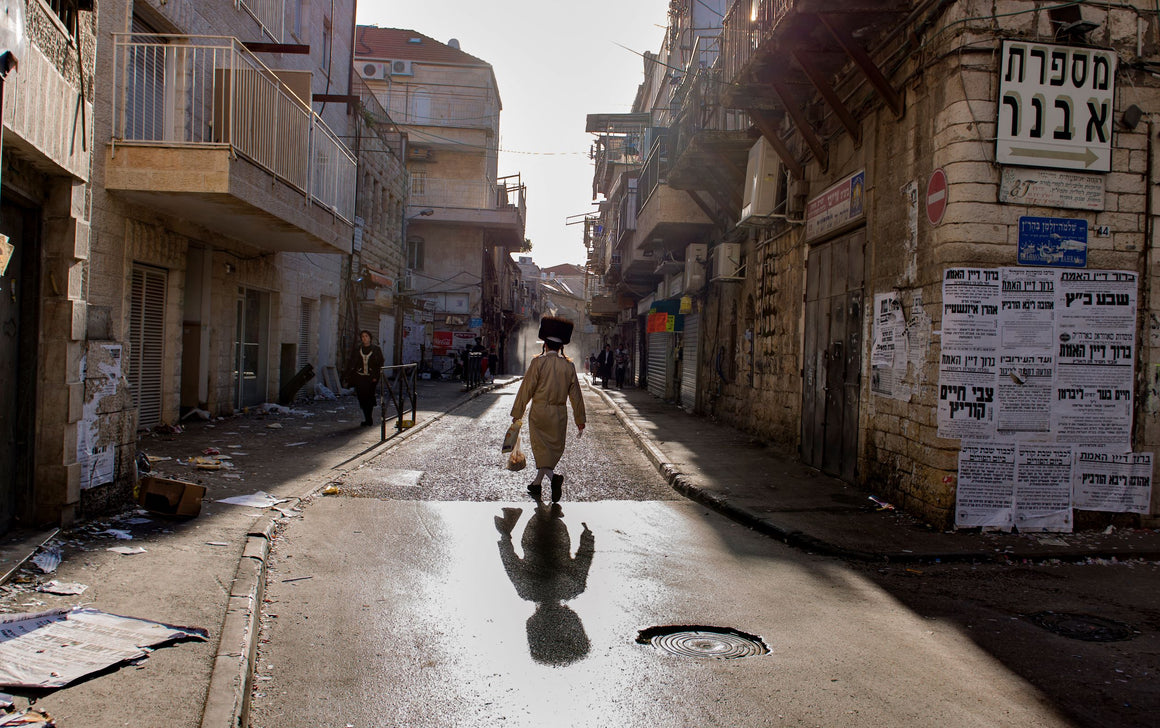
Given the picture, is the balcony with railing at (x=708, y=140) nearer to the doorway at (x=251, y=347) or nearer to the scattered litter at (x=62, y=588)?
the doorway at (x=251, y=347)

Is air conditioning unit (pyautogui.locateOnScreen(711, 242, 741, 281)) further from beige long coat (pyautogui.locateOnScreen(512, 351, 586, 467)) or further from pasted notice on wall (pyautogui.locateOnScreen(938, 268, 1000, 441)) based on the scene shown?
pasted notice on wall (pyautogui.locateOnScreen(938, 268, 1000, 441))

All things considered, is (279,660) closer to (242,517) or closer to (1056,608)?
(242,517)

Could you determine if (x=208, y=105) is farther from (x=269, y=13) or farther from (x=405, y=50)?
(x=405, y=50)

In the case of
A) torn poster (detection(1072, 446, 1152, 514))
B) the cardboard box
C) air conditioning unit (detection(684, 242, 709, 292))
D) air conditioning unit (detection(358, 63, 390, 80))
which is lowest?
the cardboard box

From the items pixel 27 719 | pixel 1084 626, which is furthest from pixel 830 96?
pixel 27 719

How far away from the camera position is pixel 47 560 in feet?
15.8

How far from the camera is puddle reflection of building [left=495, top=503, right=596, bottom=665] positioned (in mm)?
4133

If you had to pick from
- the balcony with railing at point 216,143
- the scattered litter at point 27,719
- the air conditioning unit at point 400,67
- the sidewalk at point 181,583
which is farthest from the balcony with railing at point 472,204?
the scattered litter at point 27,719

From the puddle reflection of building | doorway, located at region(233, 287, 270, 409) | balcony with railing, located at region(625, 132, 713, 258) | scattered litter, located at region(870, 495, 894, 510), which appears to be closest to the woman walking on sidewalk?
the puddle reflection of building

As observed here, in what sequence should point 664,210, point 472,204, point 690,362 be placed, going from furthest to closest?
point 472,204
point 690,362
point 664,210

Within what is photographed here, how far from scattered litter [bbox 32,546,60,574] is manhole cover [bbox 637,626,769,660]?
3492 mm

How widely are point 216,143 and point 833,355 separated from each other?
8526 millimetres

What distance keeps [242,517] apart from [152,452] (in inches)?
161

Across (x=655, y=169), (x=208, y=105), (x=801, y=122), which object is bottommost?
(x=801, y=122)
